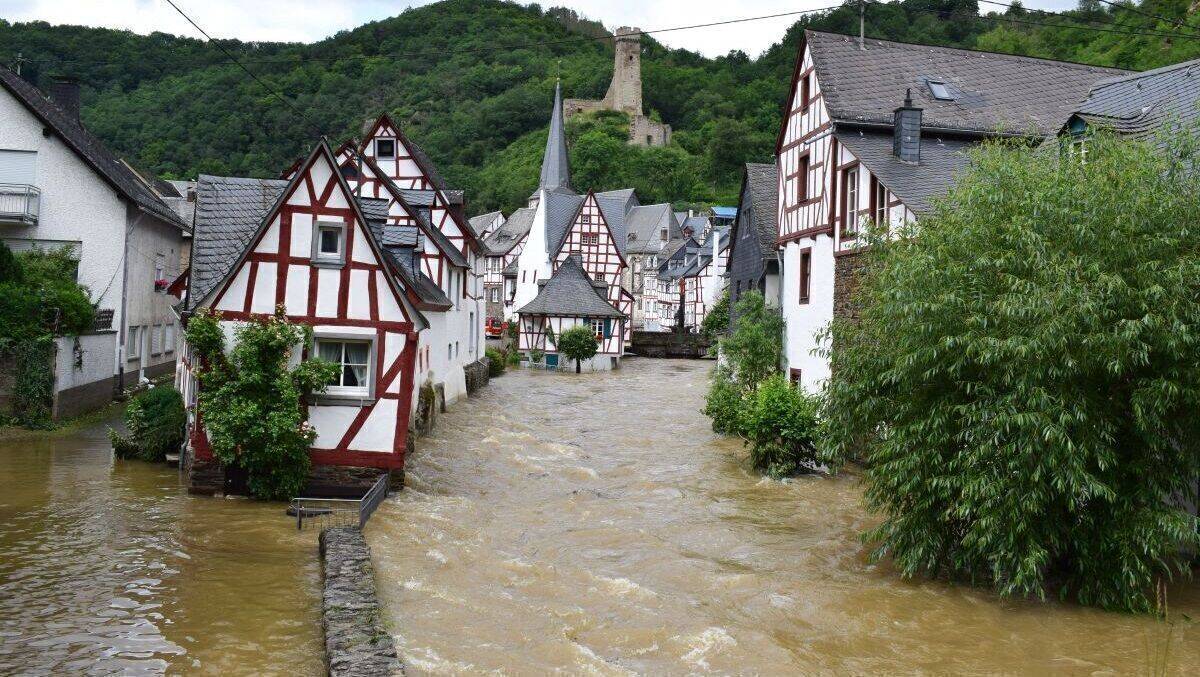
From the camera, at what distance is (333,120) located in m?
62.6

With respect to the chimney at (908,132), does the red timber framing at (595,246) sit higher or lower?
higher

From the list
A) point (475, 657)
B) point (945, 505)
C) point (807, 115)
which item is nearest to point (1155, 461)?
point (945, 505)

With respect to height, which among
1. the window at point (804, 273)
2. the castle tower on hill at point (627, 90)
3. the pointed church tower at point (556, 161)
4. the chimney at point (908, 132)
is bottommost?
the window at point (804, 273)

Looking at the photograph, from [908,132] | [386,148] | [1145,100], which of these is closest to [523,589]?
[1145,100]

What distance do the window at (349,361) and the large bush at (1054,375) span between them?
820 cm

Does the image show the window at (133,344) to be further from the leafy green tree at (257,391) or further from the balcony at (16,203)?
the leafy green tree at (257,391)

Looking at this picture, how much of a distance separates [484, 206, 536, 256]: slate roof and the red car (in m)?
8.31

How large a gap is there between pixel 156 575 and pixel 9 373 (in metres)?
12.5

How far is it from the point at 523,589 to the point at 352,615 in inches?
113

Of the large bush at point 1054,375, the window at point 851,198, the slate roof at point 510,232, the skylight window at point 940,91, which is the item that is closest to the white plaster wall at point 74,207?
the window at point 851,198

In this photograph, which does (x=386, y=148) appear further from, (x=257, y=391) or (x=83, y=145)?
(x=257, y=391)

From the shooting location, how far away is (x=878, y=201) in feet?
67.3

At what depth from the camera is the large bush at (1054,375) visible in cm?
1049

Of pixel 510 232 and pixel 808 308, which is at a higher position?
pixel 510 232
